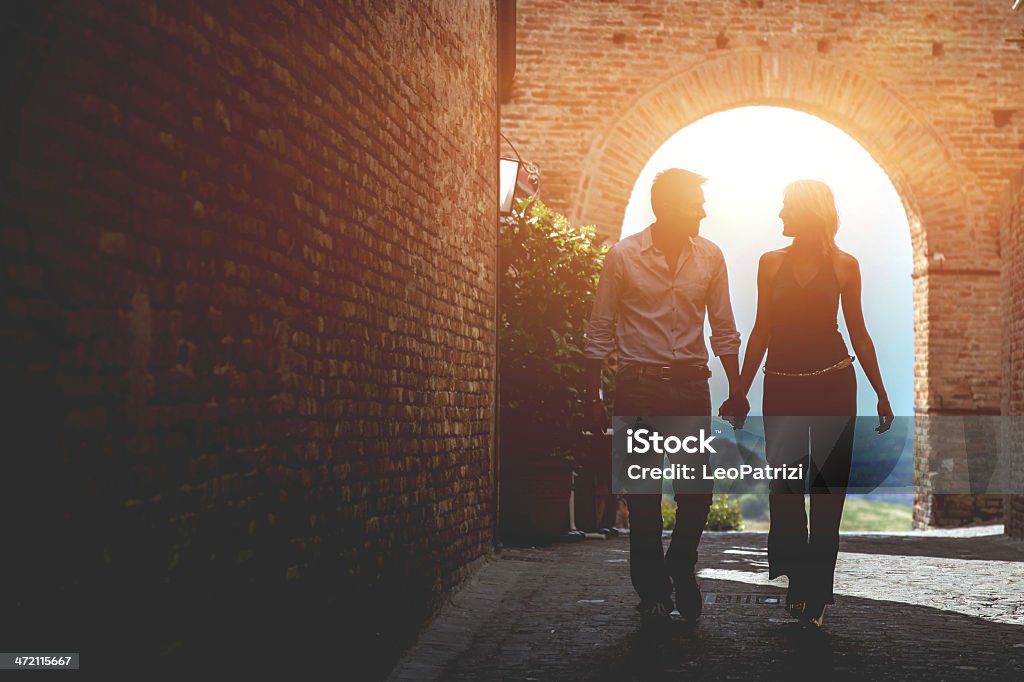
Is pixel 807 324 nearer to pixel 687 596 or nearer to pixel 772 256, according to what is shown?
pixel 772 256

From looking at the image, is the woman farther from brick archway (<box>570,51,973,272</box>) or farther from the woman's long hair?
brick archway (<box>570,51,973,272</box>)

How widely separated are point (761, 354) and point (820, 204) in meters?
0.66

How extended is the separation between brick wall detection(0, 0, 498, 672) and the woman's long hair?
156 centimetres

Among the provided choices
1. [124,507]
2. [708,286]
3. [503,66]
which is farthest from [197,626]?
[503,66]

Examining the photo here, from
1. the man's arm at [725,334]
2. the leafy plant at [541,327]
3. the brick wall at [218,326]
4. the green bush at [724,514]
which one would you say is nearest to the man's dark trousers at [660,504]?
the man's arm at [725,334]

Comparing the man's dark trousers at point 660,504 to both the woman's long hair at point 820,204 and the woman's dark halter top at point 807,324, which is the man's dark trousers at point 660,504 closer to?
the woman's dark halter top at point 807,324

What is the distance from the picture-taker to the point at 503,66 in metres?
8.18

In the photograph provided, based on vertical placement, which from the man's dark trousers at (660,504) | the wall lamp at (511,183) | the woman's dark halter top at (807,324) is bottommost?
the man's dark trousers at (660,504)

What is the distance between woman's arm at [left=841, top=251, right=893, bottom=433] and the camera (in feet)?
16.7

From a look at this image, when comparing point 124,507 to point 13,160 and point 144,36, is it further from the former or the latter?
point 144,36

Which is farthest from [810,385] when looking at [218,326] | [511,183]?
[511,183]

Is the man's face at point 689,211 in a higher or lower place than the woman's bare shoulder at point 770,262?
higher

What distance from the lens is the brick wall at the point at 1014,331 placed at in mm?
9766

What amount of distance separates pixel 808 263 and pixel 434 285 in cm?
162
